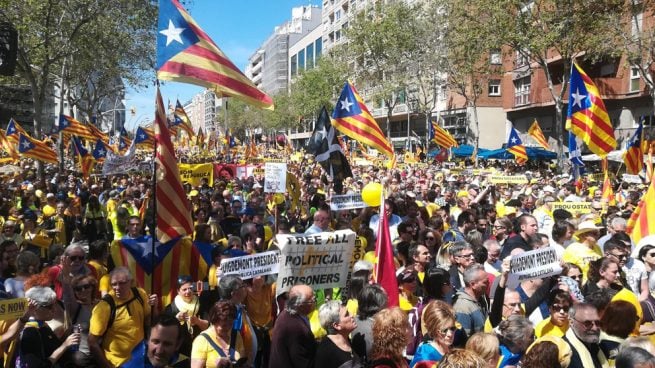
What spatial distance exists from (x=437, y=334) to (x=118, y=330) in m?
2.45

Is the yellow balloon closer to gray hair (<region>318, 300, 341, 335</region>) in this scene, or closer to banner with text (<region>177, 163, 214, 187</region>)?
gray hair (<region>318, 300, 341, 335</region>)

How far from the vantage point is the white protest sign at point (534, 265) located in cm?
483

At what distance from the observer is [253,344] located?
466 centimetres

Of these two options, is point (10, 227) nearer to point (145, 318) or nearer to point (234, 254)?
point (234, 254)

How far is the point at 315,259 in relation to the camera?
5.22 meters

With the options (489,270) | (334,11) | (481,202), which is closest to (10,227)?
(489,270)

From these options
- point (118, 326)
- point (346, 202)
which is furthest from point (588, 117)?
point (118, 326)

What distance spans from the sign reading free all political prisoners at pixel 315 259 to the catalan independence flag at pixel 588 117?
7468 mm

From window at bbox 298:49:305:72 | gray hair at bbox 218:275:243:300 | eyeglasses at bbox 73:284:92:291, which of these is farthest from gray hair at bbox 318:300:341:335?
window at bbox 298:49:305:72

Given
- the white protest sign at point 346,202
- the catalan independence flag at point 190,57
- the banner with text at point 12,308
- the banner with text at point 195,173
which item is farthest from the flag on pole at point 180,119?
the banner with text at point 12,308

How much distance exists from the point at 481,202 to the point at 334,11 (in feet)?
244

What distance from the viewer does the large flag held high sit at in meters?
11.4

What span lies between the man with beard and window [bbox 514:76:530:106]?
128 ft

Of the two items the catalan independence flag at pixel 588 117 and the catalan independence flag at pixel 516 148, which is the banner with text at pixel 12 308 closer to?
the catalan independence flag at pixel 588 117
